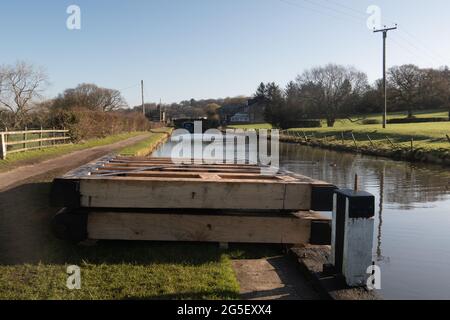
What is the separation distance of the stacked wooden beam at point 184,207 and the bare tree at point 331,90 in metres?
65.2

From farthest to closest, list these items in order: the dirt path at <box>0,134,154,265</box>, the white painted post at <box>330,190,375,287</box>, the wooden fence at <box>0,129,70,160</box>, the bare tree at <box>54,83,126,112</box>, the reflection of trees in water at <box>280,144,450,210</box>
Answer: the bare tree at <box>54,83,126,112</box> < the wooden fence at <box>0,129,70,160</box> < the reflection of trees in water at <box>280,144,450,210</box> < the dirt path at <box>0,134,154,265</box> < the white painted post at <box>330,190,375,287</box>

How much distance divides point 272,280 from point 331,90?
67.5 metres

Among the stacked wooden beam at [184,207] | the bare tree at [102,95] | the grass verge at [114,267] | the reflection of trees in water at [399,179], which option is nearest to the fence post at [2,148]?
the grass verge at [114,267]

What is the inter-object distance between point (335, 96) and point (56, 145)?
2033 inches

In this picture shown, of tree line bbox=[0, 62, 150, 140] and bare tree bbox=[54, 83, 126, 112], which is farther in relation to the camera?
bare tree bbox=[54, 83, 126, 112]

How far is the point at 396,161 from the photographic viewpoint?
2536 centimetres

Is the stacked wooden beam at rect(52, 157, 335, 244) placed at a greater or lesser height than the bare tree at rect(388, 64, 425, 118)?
lesser

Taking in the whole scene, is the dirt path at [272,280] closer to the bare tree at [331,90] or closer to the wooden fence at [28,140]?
the wooden fence at [28,140]

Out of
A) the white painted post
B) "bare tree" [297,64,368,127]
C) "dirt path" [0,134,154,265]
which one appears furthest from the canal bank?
"bare tree" [297,64,368,127]

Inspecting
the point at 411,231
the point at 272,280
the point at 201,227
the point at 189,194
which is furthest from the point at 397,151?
the point at 272,280

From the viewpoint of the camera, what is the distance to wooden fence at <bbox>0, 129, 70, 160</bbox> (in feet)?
59.4

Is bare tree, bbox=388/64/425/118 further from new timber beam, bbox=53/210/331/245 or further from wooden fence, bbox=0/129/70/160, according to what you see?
new timber beam, bbox=53/210/331/245

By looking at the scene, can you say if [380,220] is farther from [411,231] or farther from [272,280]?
[272,280]

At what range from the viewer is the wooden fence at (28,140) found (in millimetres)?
18091
